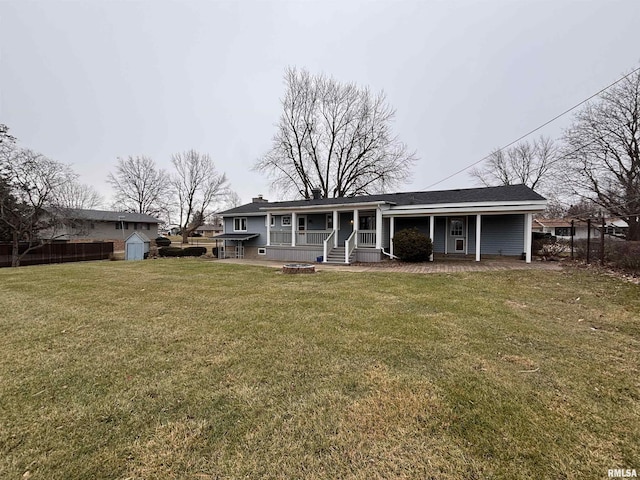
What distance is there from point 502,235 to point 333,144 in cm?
1952

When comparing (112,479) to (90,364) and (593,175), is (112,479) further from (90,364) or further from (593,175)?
(593,175)

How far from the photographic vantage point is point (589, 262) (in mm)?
12039

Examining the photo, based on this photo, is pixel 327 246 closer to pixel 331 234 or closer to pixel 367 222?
pixel 331 234

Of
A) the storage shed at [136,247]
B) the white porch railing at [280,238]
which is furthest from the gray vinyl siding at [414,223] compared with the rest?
the storage shed at [136,247]

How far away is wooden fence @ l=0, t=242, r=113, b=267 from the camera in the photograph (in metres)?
20.3

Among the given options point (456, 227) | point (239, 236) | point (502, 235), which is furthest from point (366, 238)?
point (239, 236)

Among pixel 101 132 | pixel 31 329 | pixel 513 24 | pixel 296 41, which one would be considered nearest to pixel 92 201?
pixel 101 132

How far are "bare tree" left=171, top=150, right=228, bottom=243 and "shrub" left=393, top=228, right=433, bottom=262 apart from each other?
119ft

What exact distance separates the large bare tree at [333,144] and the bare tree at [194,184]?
1598cm

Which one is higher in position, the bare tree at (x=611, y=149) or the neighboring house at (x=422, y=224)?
the bare tree at (x=611, y=149)

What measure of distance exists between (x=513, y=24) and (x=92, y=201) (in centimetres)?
4933

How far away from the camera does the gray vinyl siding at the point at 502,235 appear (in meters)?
15.2

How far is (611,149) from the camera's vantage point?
2258 cm

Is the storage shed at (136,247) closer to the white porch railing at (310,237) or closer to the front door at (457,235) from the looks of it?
the white porch railing at (310,237)
